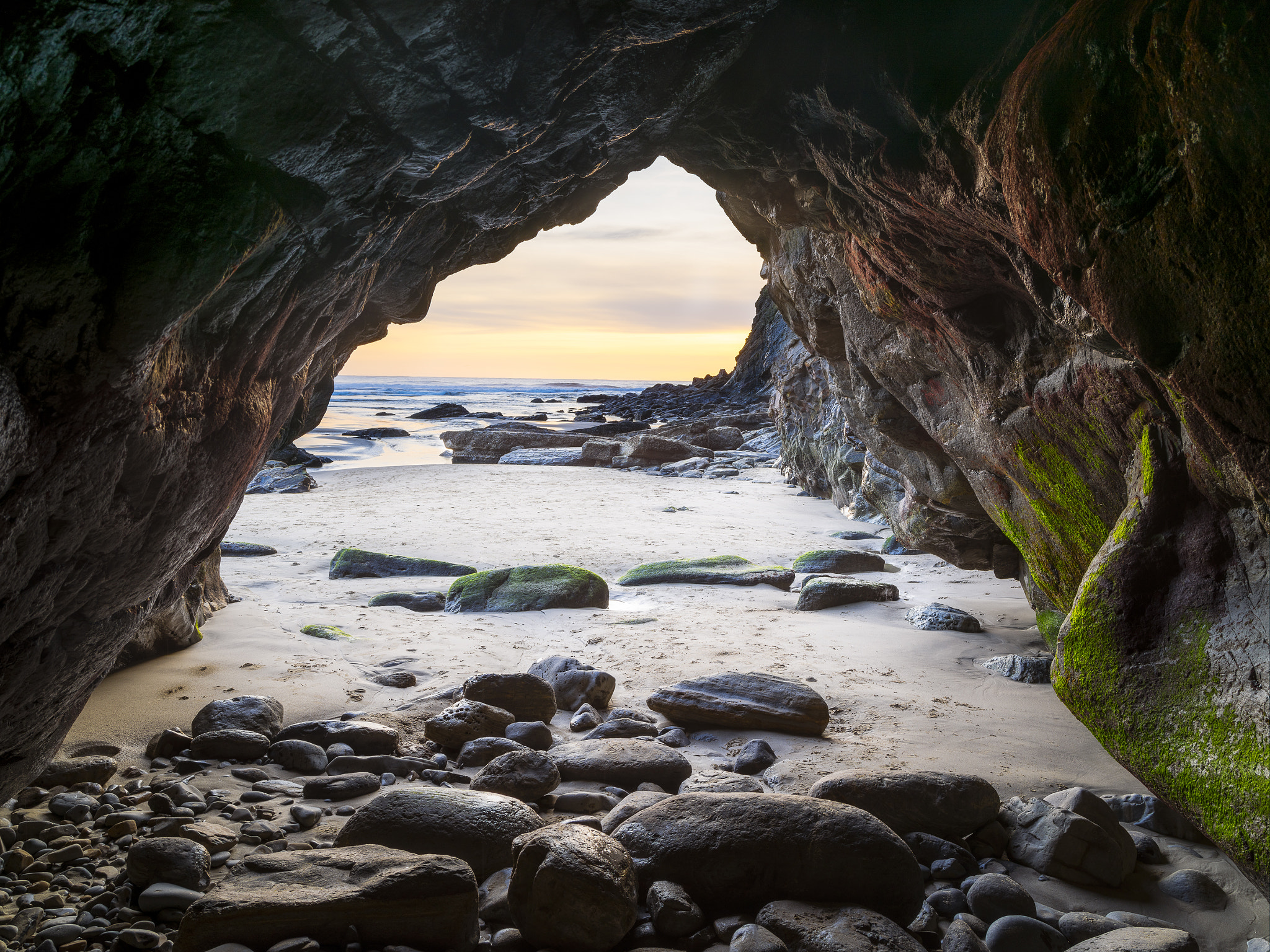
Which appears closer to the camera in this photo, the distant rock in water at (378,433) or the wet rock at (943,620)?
the wet rock at (943,620)

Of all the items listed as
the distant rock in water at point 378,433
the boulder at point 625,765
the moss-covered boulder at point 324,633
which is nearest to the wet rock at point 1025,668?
the boulder at point 625,765

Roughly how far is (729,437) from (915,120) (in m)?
21.1

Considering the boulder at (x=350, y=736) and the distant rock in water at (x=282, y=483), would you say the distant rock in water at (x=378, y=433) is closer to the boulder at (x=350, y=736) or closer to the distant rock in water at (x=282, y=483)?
the distant rock in water at (x=282, y=483)

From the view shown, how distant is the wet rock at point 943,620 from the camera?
6.71 m

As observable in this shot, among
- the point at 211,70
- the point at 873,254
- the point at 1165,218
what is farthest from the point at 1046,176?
the point at 211,70

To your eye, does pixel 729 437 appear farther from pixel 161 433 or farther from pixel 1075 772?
pixel 161 433

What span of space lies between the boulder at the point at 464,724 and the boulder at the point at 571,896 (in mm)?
1675

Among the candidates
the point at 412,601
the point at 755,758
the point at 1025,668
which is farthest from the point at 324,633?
the point at 1025,668

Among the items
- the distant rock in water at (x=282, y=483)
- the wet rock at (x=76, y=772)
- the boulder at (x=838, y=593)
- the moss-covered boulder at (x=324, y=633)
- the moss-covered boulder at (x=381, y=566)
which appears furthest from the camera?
the distant rock in water at (x=282, y=483)

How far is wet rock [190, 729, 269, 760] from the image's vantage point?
406cm

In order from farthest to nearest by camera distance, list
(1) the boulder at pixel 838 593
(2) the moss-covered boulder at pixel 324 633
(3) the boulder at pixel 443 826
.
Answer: (1) the boulder at pixel 838 593, (2) the moss-covered boulder at pixel 324 633, (3) the boulder at pixel 443 826

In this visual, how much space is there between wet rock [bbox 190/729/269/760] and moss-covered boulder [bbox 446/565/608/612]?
3410 millimetres

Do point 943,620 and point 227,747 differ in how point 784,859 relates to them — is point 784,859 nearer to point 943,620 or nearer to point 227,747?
point 227,747

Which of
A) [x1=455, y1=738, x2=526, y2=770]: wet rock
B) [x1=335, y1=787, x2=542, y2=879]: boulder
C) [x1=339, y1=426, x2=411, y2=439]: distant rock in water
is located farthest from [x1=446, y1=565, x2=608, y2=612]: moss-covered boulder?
[x1=339, y1=426, x2=411, y2=439]: distant rock in water
